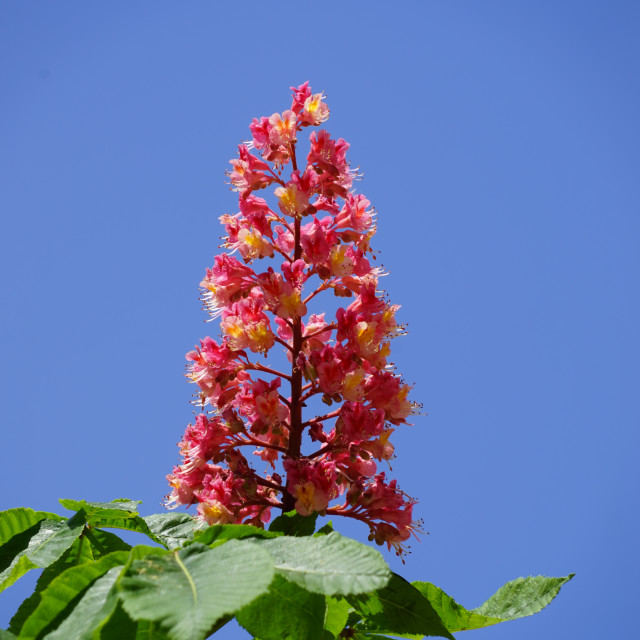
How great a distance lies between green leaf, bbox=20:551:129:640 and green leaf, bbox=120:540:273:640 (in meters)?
0.28

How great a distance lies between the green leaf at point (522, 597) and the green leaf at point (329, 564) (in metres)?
1.19

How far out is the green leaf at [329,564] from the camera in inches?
77.0

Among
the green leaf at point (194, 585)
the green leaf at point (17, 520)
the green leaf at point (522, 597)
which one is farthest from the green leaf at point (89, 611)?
the green leaf at point (522, 597)

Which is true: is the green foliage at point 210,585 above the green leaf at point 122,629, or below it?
above

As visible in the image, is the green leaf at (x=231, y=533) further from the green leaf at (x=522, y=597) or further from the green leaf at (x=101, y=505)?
the green leaf at (x=522, y=597)

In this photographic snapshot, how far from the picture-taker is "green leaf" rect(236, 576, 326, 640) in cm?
229

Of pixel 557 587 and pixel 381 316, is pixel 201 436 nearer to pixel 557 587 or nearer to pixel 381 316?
pixel 381 316

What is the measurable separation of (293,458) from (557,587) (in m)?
1.17

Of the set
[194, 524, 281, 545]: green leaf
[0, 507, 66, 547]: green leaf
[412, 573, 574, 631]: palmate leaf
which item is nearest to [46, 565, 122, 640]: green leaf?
[194, 524, 281, 545]: green leaf

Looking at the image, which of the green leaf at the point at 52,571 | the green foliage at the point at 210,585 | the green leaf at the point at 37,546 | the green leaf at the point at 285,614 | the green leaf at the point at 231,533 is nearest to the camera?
the green foliage at the point at 210,585

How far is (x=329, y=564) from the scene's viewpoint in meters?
2.06

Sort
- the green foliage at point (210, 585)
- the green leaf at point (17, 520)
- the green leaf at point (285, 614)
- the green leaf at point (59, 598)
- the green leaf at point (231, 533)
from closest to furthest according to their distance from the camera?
the green foliage at point (210, 585), the green leaf at point (59, 598), the green leaf at point (285, 614), the green leaf at point (231, 533), the green leaf at point (17, 520)

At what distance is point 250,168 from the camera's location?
3.62 meters

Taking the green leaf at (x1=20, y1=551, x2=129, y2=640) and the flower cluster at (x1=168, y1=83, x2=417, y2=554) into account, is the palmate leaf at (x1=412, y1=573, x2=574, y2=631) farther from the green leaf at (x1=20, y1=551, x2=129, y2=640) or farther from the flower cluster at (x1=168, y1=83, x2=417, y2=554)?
the green leaf at (x1=20, y1=551, x2=129, y2=640)
